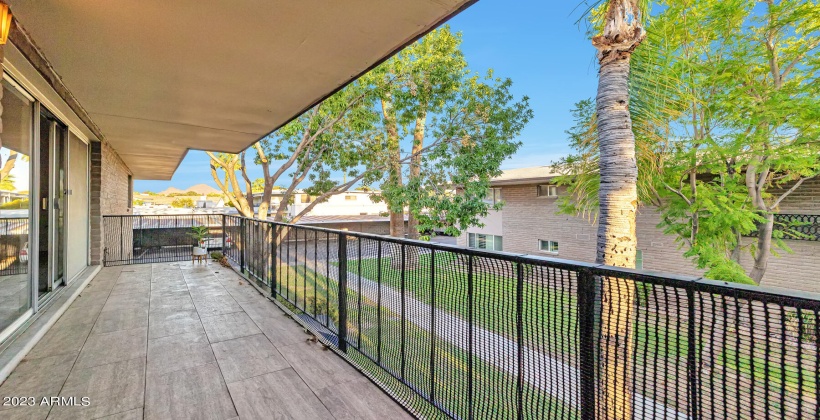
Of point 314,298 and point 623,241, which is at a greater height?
point 623,241

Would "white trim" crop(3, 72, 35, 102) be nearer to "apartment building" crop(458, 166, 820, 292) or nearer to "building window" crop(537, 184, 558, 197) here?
"apartment building" crop(458, 166, 820, 292)

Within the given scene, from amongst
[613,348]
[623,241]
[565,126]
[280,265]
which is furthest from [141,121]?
[565,126]

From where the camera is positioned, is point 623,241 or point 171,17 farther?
point 623,241

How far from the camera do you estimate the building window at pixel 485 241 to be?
13641 mm

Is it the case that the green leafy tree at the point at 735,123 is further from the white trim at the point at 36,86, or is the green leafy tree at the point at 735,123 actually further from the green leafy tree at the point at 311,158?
the white trim at the point at 36,86

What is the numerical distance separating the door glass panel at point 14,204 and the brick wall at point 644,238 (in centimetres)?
956

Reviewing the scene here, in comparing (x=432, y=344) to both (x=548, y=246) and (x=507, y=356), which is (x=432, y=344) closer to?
(x=507, y=356)

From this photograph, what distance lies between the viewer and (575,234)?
10875 millimetres

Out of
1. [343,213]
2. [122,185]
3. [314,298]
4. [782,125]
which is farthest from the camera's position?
[343,213]

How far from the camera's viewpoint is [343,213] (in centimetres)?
2456

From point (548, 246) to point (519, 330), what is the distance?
1132cm

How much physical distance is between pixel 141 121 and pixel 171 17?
292 centimetres

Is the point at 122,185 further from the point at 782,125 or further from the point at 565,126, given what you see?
the point at 782,125

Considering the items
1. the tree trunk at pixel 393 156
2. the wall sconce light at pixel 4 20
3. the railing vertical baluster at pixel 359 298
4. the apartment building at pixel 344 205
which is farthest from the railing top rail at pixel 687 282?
the apartment building at pixel 344 205
